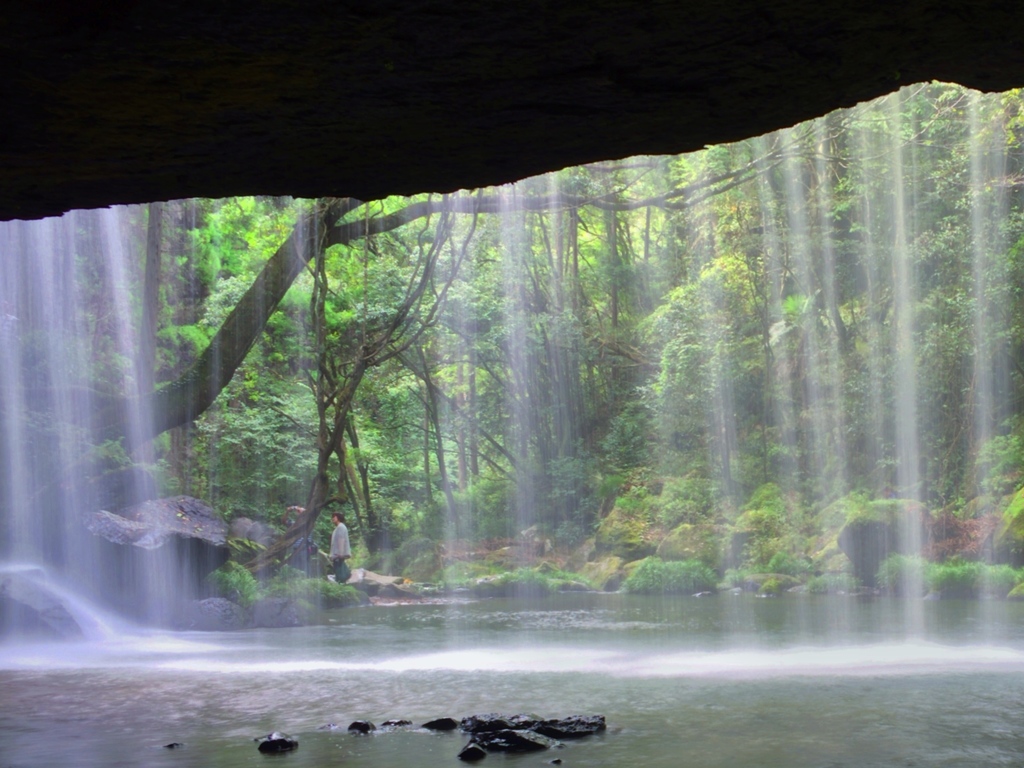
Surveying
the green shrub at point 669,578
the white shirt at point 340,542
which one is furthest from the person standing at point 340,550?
the green shrub at point 669,578

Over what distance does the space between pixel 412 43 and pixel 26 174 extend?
1.77 m

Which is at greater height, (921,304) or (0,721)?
(921,304)

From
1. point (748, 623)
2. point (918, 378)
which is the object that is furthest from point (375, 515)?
point (748, 623)

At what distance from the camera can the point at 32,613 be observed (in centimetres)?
1368

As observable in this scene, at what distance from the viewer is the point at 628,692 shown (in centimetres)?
793

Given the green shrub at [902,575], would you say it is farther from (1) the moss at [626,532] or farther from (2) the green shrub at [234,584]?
(2) the green shrub at [234,584]

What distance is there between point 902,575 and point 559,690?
14.3m

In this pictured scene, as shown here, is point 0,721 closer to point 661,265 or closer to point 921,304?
point 921,304

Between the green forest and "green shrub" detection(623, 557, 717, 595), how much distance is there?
9 cm

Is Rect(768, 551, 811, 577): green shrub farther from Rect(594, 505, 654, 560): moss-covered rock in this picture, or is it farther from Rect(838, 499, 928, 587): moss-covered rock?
Rect(594, 505, 654, 560): moss-covered rock

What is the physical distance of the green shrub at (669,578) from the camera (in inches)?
901

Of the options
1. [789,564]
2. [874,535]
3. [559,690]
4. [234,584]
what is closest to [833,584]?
[874,535]

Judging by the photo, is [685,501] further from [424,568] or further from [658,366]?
[424,568]

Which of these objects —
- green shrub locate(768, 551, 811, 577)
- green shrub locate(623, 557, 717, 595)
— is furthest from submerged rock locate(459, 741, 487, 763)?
green shrub locate(768, 551, 811, 577)
